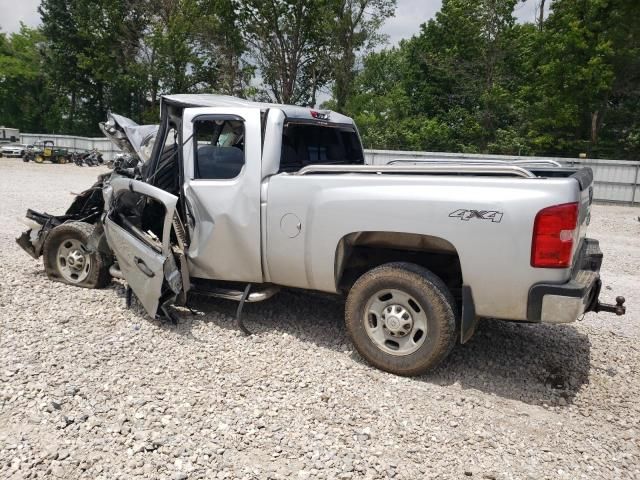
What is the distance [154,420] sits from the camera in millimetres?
3420

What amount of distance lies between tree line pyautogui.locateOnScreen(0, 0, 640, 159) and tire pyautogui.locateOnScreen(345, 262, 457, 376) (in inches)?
910

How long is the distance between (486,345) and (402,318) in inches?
50.2

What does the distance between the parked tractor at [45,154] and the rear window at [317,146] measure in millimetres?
32981

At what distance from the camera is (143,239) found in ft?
16.3

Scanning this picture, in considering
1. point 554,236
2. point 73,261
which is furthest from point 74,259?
point 554,236

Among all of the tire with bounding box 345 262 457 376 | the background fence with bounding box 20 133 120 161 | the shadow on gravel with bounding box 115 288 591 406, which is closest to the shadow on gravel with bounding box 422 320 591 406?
the shadow on gravel with bounding box 115 288 591 406

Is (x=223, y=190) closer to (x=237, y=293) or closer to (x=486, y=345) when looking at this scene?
(x=237, y=293)

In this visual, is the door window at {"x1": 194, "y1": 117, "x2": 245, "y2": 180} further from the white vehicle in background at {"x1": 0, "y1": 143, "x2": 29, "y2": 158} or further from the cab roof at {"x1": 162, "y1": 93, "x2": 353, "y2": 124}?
the white vehicle in background at {"x1": 0, "y1": 143, "x2": 29, "y2": 158}

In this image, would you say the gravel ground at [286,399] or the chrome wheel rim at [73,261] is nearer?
the gravel ground at [286,399]

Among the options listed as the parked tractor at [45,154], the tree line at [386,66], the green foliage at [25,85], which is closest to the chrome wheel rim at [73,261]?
the tree line at [386,66]

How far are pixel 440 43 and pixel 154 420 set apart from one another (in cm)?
3619

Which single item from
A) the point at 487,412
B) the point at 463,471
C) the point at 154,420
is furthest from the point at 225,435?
the point at 487,412

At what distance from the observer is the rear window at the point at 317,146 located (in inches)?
197

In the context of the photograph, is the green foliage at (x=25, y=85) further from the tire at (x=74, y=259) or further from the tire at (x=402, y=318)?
the tire at (x=402, y=318)
